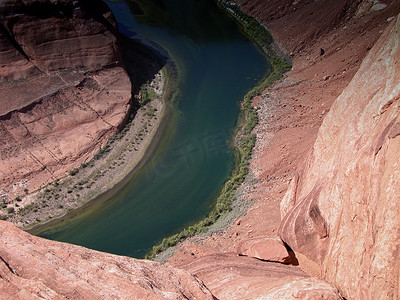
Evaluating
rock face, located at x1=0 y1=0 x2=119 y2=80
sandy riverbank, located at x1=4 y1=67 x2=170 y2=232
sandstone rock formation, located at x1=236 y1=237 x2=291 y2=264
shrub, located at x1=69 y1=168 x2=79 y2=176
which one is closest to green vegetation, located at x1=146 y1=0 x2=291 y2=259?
sandstone rock formation, located at x1=236 y1=237 x2=291 y2=264

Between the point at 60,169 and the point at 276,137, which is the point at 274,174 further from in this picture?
the point at 60,169

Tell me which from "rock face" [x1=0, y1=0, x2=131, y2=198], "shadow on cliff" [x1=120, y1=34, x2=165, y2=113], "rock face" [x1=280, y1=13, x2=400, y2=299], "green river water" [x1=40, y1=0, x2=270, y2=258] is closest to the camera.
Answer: "rock face" [x1=280, y1=13, x2=400, y2=299]

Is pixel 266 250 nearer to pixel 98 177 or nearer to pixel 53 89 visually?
pixel 98 177

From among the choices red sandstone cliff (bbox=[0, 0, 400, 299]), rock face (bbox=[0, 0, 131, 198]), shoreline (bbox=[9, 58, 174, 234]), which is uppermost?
rock face (bbox=[0, 0, 131, 198])

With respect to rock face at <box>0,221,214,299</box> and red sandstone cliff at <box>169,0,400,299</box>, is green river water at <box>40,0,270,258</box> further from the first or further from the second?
rock face at <box>0,221,214,299</box>

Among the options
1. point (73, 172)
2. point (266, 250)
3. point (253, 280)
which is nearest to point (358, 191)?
point (253, 280)

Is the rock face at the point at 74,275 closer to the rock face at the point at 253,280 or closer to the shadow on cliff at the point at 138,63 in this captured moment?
the rock face at the point at 253,280
